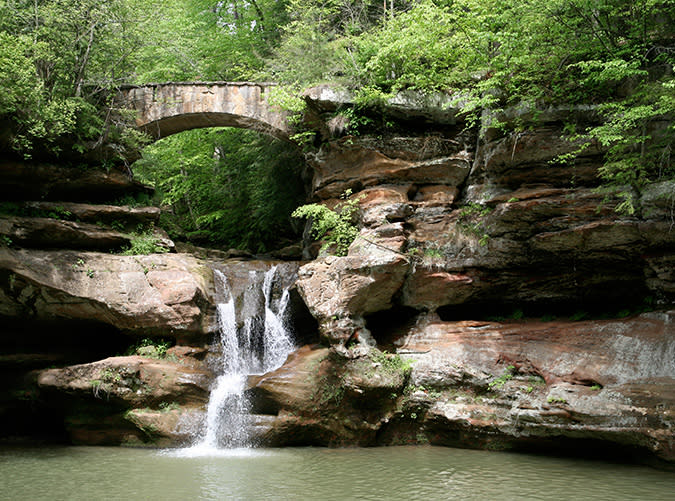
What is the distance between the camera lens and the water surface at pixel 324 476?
6618mm

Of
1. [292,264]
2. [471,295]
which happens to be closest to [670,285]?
[471,295]

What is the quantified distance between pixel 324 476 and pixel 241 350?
557 centimetres

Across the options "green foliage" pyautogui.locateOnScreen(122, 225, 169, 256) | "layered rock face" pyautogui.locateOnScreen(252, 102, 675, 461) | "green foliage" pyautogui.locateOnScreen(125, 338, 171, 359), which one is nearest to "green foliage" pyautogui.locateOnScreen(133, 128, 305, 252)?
"green foliage" pyautogui.locateOnScreen(122, 225, 169, 256)

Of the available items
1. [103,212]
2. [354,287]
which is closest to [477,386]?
[354,287]

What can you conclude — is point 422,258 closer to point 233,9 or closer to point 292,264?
point 292,264

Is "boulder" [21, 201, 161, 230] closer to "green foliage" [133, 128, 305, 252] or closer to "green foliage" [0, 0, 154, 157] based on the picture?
"green foliage" [0, 0, 154, 157]

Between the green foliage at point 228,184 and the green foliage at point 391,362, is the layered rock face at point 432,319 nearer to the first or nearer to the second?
the green foliage at point 391,362

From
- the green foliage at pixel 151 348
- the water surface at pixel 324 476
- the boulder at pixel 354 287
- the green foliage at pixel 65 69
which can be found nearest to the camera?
the water surface at pixel 324 476

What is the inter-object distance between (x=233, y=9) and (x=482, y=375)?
74.7 feet

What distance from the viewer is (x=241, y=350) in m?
12.5

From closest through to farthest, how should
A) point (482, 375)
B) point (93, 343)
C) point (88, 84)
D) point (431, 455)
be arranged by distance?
point (431, 455) → point (482, 375) → point (93, 343) → point (88, 84)

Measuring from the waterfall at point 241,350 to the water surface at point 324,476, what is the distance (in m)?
0.63

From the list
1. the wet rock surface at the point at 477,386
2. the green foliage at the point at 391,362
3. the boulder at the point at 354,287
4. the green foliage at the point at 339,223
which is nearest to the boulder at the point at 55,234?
the green foliage at the point at 339,223

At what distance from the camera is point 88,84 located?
45.7ft
